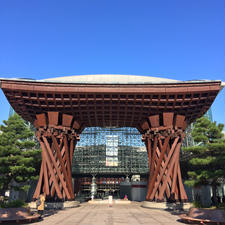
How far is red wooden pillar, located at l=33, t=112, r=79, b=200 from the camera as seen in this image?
2645cm

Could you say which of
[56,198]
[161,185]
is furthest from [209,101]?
[56,198]

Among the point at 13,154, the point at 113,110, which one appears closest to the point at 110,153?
the point at 113,110

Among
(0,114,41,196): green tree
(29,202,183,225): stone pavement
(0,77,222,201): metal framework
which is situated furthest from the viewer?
(0,77,222,201): metal framework

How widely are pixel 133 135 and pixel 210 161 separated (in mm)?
51021

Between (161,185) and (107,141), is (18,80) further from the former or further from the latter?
(107,141)

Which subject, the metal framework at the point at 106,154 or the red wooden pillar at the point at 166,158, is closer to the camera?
the red wooden pillar at the point at 166,158

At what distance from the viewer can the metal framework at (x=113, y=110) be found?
85.1ft

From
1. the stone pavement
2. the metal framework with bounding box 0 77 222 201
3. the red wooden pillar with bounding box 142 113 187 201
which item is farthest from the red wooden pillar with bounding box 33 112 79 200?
the red wooden pillar with bounding box 142 113 187 201

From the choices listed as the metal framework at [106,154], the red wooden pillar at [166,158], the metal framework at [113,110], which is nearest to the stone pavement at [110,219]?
the red wooden pillar at [166,158]

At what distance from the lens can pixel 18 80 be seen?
83.0 ft

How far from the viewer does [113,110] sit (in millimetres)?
30234

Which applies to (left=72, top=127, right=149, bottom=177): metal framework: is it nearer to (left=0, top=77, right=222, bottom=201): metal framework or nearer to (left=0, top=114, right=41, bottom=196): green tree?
(left=0, top=77, right=222, bottom=201): metal framework

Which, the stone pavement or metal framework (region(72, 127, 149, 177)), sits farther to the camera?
metal framework (region(72, 127, 149, 177))

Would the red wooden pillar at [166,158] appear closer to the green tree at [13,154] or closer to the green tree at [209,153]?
the green tree at [209,153]
